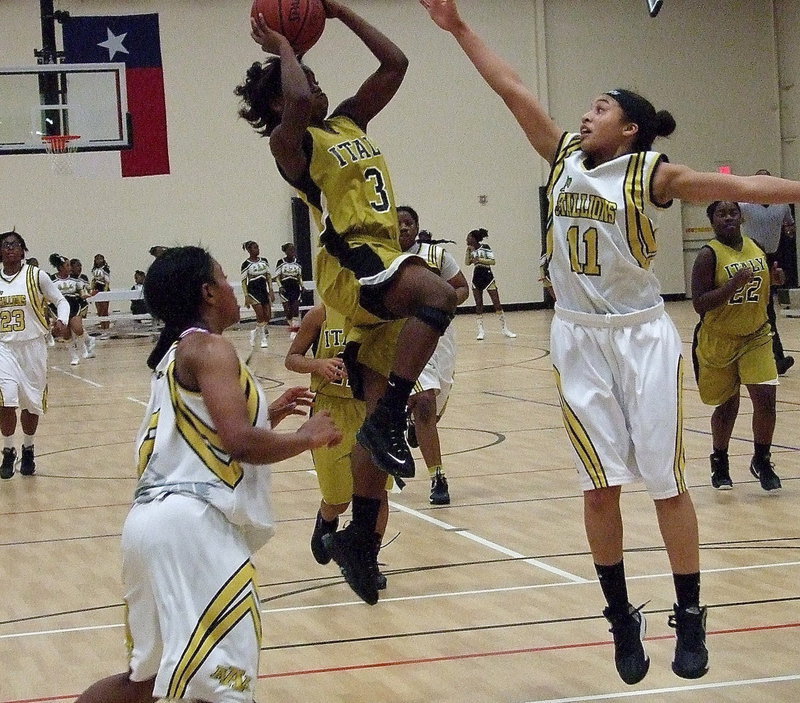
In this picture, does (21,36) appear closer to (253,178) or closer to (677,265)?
(253,178)

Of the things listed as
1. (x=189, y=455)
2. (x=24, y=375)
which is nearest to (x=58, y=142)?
(x=24, y=375)

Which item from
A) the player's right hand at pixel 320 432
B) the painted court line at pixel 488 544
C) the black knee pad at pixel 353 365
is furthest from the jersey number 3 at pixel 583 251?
the painted court line at pixel 488 544

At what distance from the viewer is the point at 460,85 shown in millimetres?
26609

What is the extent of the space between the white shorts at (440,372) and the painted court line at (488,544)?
26.6 inches

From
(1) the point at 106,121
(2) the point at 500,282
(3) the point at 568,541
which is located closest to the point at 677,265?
(2) the point at 500,282

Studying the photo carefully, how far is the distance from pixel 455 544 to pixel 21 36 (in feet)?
66.5

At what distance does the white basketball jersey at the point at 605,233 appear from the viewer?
4148 mm

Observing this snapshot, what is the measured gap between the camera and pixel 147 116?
2125 centimetres

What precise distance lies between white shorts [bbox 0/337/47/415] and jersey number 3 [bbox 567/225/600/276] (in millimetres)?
6788

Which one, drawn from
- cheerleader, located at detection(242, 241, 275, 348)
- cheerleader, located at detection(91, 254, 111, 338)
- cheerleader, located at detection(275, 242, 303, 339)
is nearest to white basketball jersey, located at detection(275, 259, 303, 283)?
cheerleader, located at detection(275, 242, 303, 339)

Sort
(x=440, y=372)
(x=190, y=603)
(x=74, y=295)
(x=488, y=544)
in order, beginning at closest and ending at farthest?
1. (x=190, y=603)
2. (x=488, y=544)
3. (x=440, y=372)
4. (x=74, y=295)

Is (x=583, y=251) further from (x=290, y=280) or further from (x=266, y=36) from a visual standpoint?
(x=290, y=280)

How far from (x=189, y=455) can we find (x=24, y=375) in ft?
24.1

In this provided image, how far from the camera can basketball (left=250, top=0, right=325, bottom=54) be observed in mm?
4738
